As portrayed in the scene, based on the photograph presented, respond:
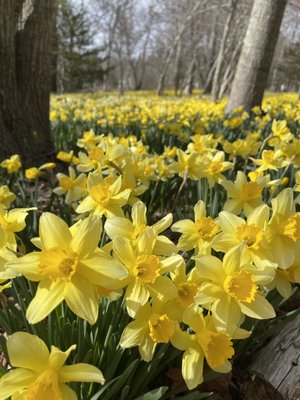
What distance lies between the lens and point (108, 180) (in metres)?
1.53

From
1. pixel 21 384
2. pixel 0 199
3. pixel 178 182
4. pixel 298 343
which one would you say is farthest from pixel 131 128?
pixel 21 384

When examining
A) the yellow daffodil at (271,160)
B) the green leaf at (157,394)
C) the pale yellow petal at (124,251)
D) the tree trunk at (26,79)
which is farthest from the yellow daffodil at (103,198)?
the tree trunk at (26,79)

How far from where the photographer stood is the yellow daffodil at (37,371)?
834 mm

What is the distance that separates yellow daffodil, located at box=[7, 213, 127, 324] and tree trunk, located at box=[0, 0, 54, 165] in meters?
3.03

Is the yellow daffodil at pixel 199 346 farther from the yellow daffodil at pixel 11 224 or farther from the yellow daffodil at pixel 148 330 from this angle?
the yellow daffodil at pixel 11 224

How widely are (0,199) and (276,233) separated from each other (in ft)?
3.76

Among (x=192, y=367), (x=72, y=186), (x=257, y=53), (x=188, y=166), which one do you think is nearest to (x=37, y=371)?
(x=192, y=367)

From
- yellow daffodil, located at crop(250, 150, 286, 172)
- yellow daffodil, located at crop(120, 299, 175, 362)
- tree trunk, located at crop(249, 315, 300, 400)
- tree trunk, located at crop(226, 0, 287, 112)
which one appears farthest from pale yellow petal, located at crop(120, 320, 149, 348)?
tree trunk, located at crop(226, 0, 287, 112)

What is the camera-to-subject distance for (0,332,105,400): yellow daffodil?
0.83 metres

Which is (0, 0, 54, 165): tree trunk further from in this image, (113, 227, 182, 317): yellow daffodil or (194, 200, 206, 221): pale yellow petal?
(113, 227, 182, 317): yellow daffodil

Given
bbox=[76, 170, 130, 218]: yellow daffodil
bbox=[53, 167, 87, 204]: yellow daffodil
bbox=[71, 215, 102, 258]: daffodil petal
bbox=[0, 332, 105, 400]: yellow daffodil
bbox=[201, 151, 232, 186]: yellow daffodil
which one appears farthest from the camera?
bbox=[201, 151, 232, 186]: yellow daffodil

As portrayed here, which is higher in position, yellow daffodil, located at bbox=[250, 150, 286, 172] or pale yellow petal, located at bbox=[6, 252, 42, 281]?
yellow daffodil, located at bbox=[250, 150, 286, 172]

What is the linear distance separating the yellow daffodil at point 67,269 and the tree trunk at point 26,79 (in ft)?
9.93

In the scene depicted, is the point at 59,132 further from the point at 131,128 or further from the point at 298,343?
the point at 298,343
